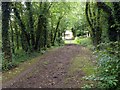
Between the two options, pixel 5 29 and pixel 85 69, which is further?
pixel 5 29

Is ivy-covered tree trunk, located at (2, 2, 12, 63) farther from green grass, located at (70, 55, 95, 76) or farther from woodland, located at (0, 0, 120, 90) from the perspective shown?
green grass, located at (70, 55, 95, 76)

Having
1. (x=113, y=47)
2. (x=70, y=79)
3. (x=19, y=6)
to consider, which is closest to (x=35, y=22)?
(x=19, y=6)

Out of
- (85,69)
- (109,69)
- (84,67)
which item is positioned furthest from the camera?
(84,67)

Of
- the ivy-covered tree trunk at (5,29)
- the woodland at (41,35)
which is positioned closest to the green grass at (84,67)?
the woodland at (41,35)

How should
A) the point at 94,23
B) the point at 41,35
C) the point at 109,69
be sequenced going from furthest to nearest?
the point at 94,23, the point at 41,35, the point at 109,69

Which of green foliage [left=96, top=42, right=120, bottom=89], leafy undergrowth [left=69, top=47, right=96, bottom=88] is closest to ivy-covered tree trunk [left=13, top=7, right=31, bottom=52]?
leafy undergrowth [left=69, top=47, right=96, bottom=88]

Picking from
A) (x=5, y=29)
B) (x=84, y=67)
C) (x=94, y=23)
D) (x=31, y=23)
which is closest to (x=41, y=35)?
(x=31, y=23)

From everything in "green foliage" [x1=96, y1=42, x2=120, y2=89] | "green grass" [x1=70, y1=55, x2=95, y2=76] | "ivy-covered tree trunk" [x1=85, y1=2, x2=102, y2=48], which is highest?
"ivy-covered tree trunk" [x1=85, y1=2, x2=102, y2=48]

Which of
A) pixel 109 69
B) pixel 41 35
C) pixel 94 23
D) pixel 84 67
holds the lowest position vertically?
pixel 84 67

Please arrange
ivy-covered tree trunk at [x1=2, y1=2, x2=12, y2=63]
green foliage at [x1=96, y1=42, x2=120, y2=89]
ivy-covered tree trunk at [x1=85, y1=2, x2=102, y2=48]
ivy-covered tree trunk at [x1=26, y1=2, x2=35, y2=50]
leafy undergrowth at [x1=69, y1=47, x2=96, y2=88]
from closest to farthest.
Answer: green foliage at [x1=96, y1=42, x2=120, y2=89]
leafy undergrowth at [x1=69, y1=47, x2=96, y2=88]
ivy-covered tree trunk at [x1=2, y1=2, x2=12, y2=63]
ivy-covered tree trunk at [x1=26, y1=2, x2=35, y2=50]
ivy-covered tree trunk at [x1=85, y1=2, x2=102, y2=48]

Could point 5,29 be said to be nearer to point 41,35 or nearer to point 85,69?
point 85,69

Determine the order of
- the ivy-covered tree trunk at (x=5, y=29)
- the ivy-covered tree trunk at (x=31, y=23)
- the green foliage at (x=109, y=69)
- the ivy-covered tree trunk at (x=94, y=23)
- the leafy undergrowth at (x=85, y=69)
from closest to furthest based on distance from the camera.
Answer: the green foliage at (x=109, y=69) → the leafy undergrowth at (x=85, y=69) → the ivy-covered tree trunk at (x=5, y=29) → the ivy-covered tree trunk at (x=31, y=23) → the ivy-covered tree trunk at (x=94, y=23)

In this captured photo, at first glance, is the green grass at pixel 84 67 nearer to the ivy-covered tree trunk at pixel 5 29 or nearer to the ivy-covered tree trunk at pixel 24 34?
the ivy-covered tree trunk at pixel 5 29

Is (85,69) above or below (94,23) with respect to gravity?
below
